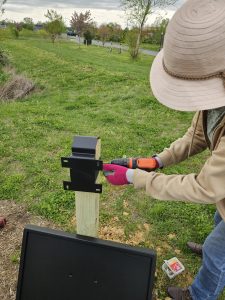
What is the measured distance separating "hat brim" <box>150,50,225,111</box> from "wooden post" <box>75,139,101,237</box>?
0.48 metres

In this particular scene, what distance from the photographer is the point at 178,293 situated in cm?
255

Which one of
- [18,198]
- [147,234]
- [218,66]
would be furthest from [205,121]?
[18,198]

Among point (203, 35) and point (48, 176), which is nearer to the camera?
point (203, 35)

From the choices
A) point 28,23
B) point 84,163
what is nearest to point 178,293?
point 84,163

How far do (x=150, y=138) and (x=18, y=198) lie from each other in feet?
7.80

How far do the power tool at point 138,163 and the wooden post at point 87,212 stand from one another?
1.43ft

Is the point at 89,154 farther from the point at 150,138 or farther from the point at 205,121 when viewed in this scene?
the point at 150,138

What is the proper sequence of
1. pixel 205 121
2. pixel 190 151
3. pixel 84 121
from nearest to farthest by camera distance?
pixel 205 121, pixel 190 151, pixel 84 121

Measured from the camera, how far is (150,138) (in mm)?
5223

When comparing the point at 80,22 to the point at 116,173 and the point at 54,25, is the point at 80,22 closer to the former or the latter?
the point at 54,25

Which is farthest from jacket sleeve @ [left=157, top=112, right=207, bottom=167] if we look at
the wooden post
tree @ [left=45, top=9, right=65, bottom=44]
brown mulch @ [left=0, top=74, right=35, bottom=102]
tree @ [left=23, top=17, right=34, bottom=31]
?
tree @ [left=23, top=17, right=34, bottom=31]

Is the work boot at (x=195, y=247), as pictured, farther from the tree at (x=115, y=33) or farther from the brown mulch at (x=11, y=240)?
the tree at (x=115, y=33)

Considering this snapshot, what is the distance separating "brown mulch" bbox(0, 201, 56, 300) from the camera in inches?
105

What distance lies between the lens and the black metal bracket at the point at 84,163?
66.3 inches
